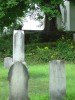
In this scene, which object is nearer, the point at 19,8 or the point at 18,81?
the point at 18,81

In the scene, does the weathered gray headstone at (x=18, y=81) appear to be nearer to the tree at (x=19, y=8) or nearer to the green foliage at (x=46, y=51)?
the green foliage at (x=46, y=51)

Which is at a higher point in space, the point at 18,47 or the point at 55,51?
the point at 18,47

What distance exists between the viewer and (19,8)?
86.6ft

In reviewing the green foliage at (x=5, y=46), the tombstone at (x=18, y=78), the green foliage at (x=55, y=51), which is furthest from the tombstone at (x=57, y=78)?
the green foliage at (x=5, y=46)

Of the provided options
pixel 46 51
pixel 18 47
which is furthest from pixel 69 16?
pixel 18 47

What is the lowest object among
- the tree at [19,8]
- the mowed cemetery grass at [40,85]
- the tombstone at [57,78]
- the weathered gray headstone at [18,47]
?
the mowed cemetery grass at [40,85]

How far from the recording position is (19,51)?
32.8ft

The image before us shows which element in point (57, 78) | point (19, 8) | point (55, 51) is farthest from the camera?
point (19, 8)

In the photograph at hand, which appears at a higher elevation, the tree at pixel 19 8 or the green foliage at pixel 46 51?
the tree at pixel 19 8

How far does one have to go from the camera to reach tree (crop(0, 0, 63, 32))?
24922mm

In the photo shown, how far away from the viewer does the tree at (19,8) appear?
81.8 feet

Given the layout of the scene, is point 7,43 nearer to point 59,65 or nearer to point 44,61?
point 44,61

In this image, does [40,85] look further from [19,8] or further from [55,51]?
[19,8]

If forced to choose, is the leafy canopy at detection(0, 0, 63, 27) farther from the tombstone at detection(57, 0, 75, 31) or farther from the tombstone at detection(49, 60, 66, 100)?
the tombstone at detection(57, 0, 75, 31)
